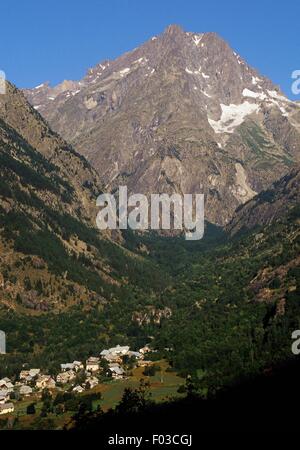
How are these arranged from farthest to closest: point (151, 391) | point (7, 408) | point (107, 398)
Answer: point (151, 391)
point (7, 408)
point (107, 398)

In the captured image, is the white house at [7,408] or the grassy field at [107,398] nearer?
the grassy field at [107,398]

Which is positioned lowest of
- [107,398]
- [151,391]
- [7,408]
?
[7,408]

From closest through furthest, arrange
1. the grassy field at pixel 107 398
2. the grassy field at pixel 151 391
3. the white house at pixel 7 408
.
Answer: the grassy field at pixel 107 398
the grassy field at pixel 151 391
the white house at pixel 7 408

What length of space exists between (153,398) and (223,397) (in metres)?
27.8

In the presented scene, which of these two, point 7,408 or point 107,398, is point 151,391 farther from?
point 7,408

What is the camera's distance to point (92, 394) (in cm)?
18588

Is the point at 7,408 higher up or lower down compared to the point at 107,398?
lower down

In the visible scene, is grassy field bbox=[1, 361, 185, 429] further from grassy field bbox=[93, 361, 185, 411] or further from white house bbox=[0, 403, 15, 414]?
white house bbox=[0, 403, 15, 414]

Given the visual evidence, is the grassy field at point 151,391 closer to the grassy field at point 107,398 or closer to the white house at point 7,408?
the grassy field at point 107,398

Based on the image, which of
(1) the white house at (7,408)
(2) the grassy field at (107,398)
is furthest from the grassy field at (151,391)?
(1) the white house at (7,408)

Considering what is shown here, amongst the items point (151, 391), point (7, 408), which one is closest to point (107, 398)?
point (151, 391)

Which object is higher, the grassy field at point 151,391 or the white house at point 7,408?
the grassy field at point 151,391
